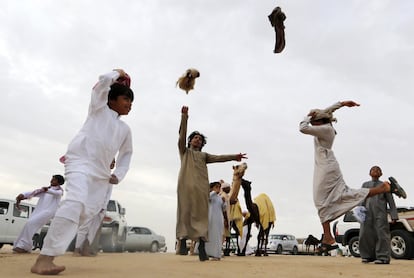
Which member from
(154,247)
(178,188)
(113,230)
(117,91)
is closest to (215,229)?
(178,188)

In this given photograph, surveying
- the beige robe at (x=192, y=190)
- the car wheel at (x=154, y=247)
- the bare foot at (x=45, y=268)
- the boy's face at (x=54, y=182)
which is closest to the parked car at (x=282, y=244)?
the car wheel at (x=154, y=247)

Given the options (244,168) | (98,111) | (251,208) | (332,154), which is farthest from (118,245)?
(98,111)

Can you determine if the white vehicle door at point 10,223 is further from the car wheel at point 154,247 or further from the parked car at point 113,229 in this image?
the car wheel at point 154,247

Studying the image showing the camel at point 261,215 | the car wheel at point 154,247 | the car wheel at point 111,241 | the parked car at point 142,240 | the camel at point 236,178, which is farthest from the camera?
the car wheel at point 154,247

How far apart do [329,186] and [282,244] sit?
23.5m

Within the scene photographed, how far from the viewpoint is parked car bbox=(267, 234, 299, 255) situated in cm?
2869

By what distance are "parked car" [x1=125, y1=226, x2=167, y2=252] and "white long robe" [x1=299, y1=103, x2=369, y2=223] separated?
17173 mm

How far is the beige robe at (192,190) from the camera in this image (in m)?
6.90

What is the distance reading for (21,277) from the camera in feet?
11.9

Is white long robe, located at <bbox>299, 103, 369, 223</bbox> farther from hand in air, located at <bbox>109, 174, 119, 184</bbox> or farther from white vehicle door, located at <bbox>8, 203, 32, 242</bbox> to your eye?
white vehicle door, located at <bbox>8, 203, 32, 242</bbox>

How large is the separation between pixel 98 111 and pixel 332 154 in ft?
11.6

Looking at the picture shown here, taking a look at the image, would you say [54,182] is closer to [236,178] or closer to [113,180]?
[236,178]

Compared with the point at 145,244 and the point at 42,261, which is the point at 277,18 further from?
the point at 145,244

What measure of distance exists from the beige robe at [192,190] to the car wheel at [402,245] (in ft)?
22.4
